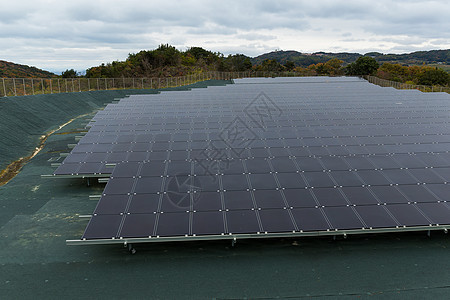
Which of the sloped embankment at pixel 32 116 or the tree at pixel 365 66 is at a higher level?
the tree at pixel 365 66

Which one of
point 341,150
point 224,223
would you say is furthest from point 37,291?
point 341,150

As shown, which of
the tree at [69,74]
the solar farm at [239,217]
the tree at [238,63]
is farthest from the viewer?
the tree at [238,63]

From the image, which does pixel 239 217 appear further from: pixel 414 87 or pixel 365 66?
pixel 365 66

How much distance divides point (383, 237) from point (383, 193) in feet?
5.75

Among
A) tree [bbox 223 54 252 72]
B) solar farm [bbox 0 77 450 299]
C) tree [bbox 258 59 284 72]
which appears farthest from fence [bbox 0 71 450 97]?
tree [bbox 258 59 284 72]

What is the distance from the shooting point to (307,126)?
20.2 meters

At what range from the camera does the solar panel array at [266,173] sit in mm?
11477

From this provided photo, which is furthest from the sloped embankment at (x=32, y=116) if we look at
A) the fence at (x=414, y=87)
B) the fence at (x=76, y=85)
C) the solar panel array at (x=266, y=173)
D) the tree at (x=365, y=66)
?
the tree at (x=365, y=66)

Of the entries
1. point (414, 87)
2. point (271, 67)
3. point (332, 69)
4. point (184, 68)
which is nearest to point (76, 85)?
point (184, 68)

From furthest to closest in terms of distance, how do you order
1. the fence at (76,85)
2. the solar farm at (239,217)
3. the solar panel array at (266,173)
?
the fence at (76,85) → the solar panel array at (266,173) → the solar farm at (239,217)

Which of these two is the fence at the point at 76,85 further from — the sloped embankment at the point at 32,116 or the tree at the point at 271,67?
the tree at the point at 271,67

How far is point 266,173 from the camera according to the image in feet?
46.8

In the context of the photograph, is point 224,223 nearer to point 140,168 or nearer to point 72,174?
point 140,168

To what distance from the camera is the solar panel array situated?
11477mm
